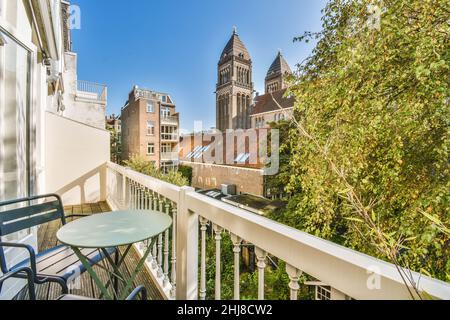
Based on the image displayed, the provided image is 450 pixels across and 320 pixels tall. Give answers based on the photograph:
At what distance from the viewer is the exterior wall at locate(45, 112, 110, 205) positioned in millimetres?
4512

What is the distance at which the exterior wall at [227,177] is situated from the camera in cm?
1647

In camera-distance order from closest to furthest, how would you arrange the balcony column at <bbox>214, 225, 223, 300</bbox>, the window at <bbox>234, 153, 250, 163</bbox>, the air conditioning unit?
the balcony column at <bbox>214, 225, 223, 300</bbox> < the air conditioning unit < the window at <bbox>234, 153, 250, 163</bbox>

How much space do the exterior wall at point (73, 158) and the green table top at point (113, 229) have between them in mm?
3653

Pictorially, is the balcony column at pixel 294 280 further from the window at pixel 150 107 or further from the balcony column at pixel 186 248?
the window at pixel 150 107

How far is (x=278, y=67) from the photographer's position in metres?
38.3

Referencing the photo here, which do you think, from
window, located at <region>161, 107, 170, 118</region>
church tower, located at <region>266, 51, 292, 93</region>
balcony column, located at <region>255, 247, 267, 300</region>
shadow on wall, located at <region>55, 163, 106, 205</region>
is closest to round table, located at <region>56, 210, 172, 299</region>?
balcony column, located at <region>255, 247, 267, 300</region>

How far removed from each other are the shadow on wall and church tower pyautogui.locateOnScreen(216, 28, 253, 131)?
106 feet

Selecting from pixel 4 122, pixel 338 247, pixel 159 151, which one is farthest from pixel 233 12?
pixel 338 247

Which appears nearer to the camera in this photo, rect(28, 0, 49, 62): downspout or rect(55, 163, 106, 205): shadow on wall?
rect(28, 0, 49, 62): downspout

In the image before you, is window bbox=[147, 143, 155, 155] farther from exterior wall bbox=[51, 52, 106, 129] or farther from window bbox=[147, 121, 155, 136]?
exterior wall bbox=[51, 52, 106, 129]

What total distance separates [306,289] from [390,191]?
7.65 ft

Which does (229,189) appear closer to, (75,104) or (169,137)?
(169,137)

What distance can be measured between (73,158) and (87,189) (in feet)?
2.42

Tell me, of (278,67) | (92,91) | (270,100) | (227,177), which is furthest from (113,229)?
(278,67)
